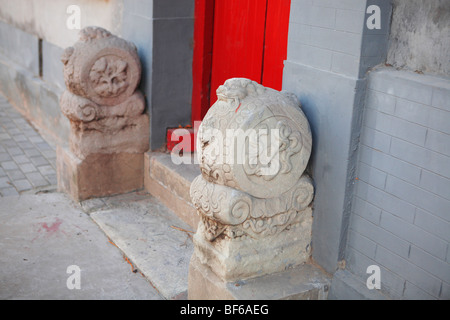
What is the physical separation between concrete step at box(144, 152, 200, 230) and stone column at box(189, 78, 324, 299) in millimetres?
1232

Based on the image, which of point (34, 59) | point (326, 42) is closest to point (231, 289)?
point (326, 42)

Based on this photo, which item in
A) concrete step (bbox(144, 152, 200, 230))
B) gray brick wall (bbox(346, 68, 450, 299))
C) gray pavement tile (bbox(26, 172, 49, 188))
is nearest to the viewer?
gray brick wall (bbox(346, 68, 450, 299))

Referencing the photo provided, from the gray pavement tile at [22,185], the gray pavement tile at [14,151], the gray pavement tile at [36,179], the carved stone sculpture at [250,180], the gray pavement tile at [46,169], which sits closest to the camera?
the carved stone sculpture at [250,180]

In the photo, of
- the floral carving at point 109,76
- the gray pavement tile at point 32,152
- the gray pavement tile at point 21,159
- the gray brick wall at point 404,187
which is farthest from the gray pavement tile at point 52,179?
the gray brick wall at point 404,187

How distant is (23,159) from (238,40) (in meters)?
3.13

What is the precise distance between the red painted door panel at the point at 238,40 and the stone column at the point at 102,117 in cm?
77

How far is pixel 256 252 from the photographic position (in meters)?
3.34

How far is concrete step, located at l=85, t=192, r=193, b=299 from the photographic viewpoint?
154 inches

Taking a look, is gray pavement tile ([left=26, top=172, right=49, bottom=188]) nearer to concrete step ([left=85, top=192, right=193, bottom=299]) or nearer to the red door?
concrete step ([left=85, top=192, right=193, bottom=299])

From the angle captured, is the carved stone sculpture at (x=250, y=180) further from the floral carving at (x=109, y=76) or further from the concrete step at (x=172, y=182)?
the floral carving at (x=109, y=76)

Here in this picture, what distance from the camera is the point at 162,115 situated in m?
5.28

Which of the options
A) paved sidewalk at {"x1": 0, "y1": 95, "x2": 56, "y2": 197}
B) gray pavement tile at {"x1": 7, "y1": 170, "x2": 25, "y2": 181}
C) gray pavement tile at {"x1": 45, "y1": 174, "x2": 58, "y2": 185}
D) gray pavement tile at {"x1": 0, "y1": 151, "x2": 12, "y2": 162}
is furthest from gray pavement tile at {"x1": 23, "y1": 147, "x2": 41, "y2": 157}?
gray pavement tile at {"x1": 45, "y1": 174, "x2": 58, "y2": 185}

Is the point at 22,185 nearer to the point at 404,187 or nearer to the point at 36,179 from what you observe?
the point at 36,179

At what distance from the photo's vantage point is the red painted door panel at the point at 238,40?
4574mm
